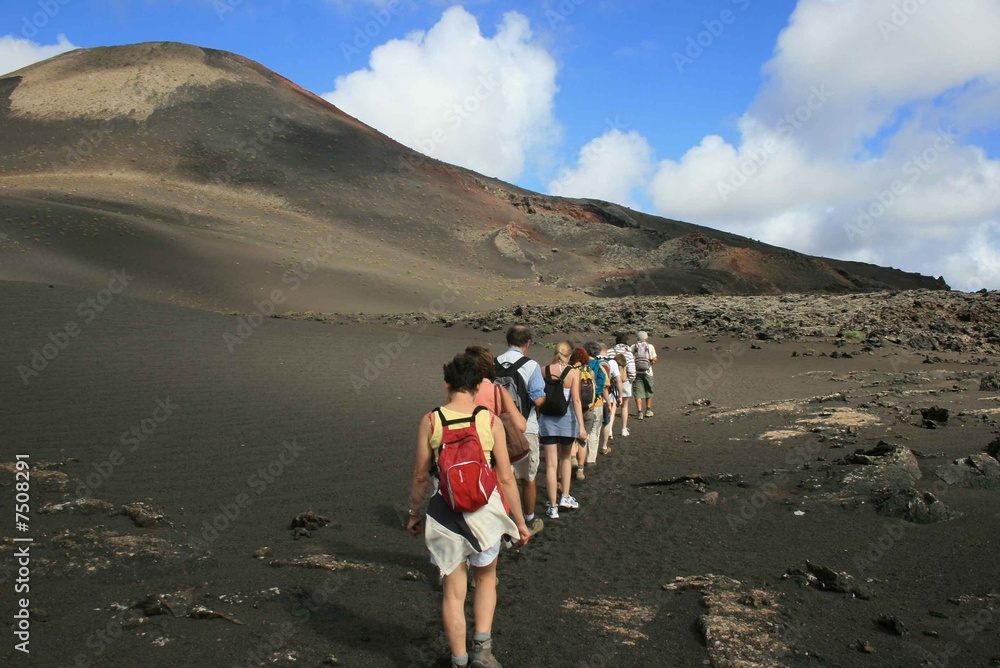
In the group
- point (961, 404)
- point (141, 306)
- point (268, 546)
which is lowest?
point (268, 546)

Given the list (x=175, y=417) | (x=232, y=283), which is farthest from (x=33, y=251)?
(x=175, y=417)

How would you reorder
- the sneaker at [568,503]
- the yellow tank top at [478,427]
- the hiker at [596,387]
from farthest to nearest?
the hiker at [596,387] → the sneaker at [568,503] → the yellow tank top at [478,427]

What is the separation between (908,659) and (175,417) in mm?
9335

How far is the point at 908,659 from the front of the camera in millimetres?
4004

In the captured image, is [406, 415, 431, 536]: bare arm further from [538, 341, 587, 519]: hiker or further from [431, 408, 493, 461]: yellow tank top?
[538, 341, 587, 519]: hiker

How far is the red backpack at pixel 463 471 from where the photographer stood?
368 cm

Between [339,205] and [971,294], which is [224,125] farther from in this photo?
[971,294]

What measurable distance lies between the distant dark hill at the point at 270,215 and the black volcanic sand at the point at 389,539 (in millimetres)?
18405

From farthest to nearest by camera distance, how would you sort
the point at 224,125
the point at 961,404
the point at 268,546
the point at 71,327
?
1. the point at 224,125
2. the point at 71,327
3. the point at 961,404
4. the point at 268,546

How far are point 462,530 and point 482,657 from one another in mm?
626

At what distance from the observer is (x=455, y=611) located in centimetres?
375

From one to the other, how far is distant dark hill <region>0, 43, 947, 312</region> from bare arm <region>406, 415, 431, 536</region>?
82.8ft

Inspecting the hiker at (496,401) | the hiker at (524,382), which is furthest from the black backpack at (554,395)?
the hiker at (496,401)

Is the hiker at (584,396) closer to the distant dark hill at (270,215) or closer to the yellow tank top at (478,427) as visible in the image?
the yellow tank top at (478,427)
